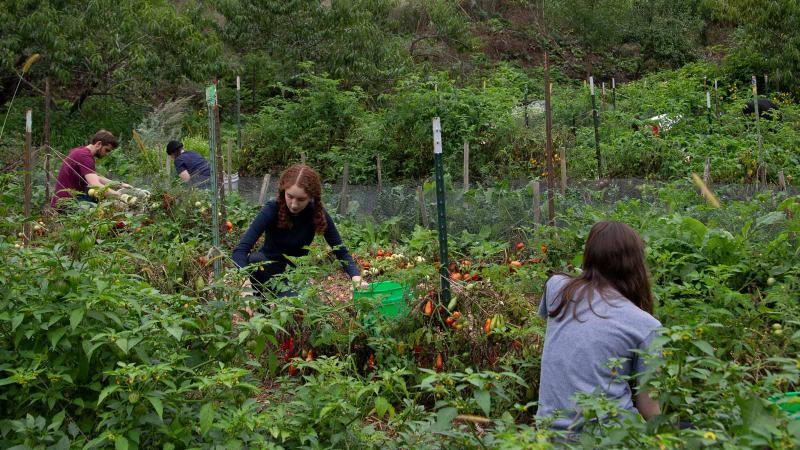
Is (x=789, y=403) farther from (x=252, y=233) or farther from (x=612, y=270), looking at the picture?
(x=252, y=233)

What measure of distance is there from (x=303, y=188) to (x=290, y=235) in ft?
1.25

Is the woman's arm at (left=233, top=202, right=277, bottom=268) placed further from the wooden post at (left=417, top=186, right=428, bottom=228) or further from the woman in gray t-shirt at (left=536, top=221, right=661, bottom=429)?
the wooden post at (left=417, top=186, right=428, bottom=228)

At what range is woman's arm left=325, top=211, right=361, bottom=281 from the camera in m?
4.76

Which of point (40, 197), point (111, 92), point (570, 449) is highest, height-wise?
point (111, 92)

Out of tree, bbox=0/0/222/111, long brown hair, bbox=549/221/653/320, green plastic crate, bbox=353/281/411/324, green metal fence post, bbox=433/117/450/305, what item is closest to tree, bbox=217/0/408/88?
tree, bbox=0/0/222/111

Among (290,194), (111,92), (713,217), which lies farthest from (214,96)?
(111,92)

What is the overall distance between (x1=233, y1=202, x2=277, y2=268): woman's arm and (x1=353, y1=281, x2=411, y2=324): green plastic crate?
0.63 meters

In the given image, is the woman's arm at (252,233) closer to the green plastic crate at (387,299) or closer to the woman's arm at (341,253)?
the woman's arm at (341,253)

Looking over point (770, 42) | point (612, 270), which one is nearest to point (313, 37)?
point (770, 42)

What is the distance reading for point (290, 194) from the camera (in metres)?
4.77

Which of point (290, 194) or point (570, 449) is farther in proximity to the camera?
point (290, 194)

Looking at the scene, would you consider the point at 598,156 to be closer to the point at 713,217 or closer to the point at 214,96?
the point at 713,217

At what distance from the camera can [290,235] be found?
5.02 metres

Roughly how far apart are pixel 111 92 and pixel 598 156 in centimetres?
975
